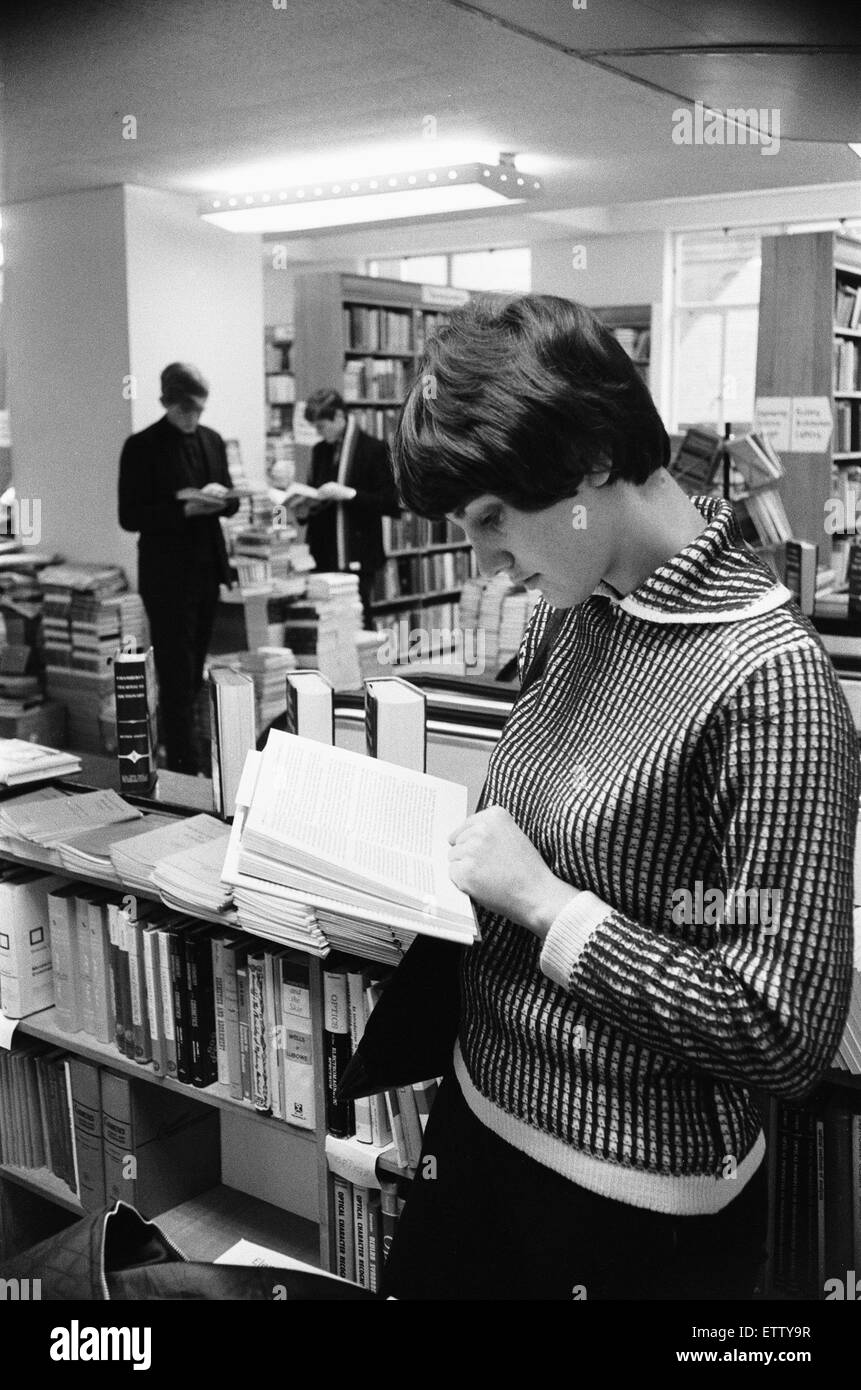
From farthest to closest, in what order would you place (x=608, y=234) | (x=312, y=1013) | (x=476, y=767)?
(x=608, y=234), (x=476, y=767), (x=312, y=1013)

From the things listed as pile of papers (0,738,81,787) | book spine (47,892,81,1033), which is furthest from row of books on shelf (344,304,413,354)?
book spine (47,892,81,1033)

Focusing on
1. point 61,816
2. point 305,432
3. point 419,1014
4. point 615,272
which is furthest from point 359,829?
point 615,272

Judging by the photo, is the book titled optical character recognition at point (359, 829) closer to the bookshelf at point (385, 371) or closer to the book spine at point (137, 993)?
the book spine at point (137, 993)

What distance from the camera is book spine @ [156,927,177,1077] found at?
1938 millimetres

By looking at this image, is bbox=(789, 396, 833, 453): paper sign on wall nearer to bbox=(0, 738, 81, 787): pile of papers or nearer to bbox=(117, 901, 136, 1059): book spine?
bbox=(0, 738, 81, 787): pile of papers

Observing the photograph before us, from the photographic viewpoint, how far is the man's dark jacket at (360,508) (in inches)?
247

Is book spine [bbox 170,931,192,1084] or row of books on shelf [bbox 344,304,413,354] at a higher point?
row of books on shelf [bbox 344,304,413,354]

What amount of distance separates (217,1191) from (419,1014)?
1.28 meters

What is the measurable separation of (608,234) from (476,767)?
28.8ft

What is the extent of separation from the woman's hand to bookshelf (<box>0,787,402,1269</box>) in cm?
107

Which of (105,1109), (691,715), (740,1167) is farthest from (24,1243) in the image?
(691,715)

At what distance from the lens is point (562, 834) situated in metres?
0.99

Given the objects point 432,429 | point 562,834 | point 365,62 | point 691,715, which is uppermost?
point 365,62
